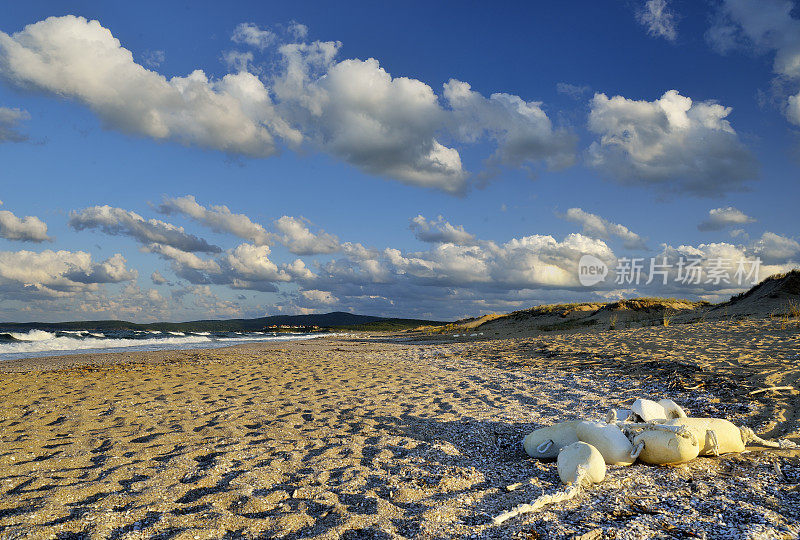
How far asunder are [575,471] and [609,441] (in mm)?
835

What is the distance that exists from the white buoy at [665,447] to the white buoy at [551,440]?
0.69 m

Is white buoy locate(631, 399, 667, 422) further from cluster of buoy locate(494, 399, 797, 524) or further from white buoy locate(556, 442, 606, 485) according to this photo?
white buoy locate(556, 442, 606, 485)

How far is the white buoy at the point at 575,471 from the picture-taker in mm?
3834

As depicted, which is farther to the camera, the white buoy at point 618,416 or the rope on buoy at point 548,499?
the white buoy at point 618,416

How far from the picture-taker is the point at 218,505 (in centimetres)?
390

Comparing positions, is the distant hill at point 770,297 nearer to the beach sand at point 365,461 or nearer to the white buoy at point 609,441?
the beach sand at point 365,461

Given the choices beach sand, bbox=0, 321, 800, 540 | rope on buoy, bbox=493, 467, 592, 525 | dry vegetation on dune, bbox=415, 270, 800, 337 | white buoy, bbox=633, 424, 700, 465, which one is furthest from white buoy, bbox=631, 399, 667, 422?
dry vegetation on dune, bbox=415, 270, 800, 337

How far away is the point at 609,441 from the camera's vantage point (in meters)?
4.75

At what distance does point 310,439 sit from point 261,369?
8.48 m

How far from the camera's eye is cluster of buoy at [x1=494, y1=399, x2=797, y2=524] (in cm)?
429

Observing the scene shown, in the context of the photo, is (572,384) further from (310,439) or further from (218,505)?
(218,505)

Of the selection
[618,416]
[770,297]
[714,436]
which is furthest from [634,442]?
[770,297]

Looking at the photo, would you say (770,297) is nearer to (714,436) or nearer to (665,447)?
(714,436)

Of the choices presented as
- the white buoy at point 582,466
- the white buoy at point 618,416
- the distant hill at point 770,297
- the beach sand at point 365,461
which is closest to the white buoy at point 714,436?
the beach sand at point 365,461
